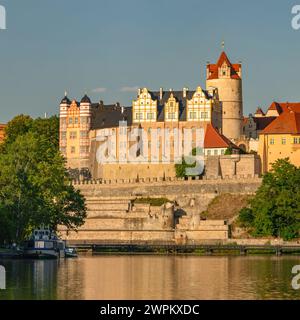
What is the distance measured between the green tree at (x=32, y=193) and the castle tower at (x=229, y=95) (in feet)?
102

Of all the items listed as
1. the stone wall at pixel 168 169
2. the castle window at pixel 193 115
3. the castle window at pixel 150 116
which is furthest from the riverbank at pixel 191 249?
the castle window at pixel 150 116

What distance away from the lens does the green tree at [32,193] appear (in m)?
80.8

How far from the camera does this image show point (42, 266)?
75.3 m

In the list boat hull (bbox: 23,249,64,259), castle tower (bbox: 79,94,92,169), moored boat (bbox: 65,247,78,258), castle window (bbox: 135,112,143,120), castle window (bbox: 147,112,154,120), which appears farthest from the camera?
castle tower (bbox: 79,94,92,169)

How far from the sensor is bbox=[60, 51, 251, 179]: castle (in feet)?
412

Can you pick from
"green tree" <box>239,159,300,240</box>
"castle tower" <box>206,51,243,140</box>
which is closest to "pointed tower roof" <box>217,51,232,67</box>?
"castle tower" <box>206,51,243,140</box>

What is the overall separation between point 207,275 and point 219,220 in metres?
36.4

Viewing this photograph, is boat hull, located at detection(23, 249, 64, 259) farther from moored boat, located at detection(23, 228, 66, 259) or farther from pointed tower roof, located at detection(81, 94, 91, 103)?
pointed tower roof, located at detection(81, 94, 91, 103)

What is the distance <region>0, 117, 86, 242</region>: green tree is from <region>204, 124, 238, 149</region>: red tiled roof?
22.5 metres

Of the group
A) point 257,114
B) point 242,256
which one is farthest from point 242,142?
point 242,256

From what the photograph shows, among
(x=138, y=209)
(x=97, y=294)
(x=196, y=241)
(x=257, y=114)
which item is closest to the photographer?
(x=97, y=294)

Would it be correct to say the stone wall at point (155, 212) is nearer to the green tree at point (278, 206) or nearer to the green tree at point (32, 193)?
the green tree at point (278, 206)

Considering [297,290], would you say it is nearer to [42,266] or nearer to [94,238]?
[42,266]

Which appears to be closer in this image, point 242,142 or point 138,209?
point 138,209
